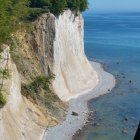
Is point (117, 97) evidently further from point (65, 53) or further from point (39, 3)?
point (39, 3)

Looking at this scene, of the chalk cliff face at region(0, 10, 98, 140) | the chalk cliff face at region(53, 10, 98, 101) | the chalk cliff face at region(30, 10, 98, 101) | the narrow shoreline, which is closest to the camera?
the chalk cliff face at region(0, 10, 98, 140)

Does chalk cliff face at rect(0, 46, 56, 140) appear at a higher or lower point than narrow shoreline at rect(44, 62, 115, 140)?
higher

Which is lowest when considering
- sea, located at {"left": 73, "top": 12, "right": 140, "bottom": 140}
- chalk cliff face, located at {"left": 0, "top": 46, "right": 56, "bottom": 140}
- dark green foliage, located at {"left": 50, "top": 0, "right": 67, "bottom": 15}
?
sea, located at {"left": 73, "top": 12, "right": 140, "bottom": 140}

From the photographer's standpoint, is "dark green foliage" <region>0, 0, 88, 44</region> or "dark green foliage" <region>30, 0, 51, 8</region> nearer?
"dark green foliage" <region>0, 0, 88, 44</region>

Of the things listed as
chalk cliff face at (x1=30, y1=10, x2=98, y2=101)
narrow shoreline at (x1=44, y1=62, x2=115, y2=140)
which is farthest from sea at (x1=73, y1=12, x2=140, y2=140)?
chalk cliff face at (x1=30, y1=10, x2=98, y2=101)

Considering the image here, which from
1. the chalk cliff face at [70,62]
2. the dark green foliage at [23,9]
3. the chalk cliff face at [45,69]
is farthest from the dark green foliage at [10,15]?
the chalk cliff face at [70,62]

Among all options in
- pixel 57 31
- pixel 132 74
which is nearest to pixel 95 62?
pixel 132 74

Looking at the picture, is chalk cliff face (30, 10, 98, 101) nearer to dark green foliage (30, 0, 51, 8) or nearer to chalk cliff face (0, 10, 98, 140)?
chalk cliff face (0, 10, 98, 140)
